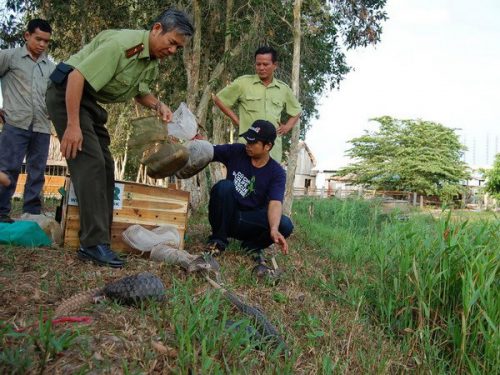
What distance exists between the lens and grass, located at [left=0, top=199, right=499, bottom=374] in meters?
1.77

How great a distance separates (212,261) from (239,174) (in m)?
0.94

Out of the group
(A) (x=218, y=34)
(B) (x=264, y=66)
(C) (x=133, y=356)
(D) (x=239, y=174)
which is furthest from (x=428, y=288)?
(A) (x=218, y=34)

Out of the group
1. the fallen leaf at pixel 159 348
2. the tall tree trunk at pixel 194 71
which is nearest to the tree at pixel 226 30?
the tall tree trunk at pixel 194 71

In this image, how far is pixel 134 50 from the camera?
308 cm

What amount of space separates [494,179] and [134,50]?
3117 cm

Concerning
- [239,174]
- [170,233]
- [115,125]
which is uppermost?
[115,125]

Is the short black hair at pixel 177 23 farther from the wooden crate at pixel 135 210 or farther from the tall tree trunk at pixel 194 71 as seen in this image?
the tall tree trunk at pixel 194 71

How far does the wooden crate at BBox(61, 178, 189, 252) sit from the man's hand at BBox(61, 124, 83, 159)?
1.93ft

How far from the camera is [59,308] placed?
2.05 metres

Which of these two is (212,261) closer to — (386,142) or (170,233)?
(170,233)

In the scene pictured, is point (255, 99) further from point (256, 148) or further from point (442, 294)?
point (442, 294)

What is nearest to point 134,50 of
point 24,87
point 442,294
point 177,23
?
point 177,23

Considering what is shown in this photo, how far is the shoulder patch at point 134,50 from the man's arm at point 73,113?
0.33m

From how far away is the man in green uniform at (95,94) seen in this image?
294 centimetres
